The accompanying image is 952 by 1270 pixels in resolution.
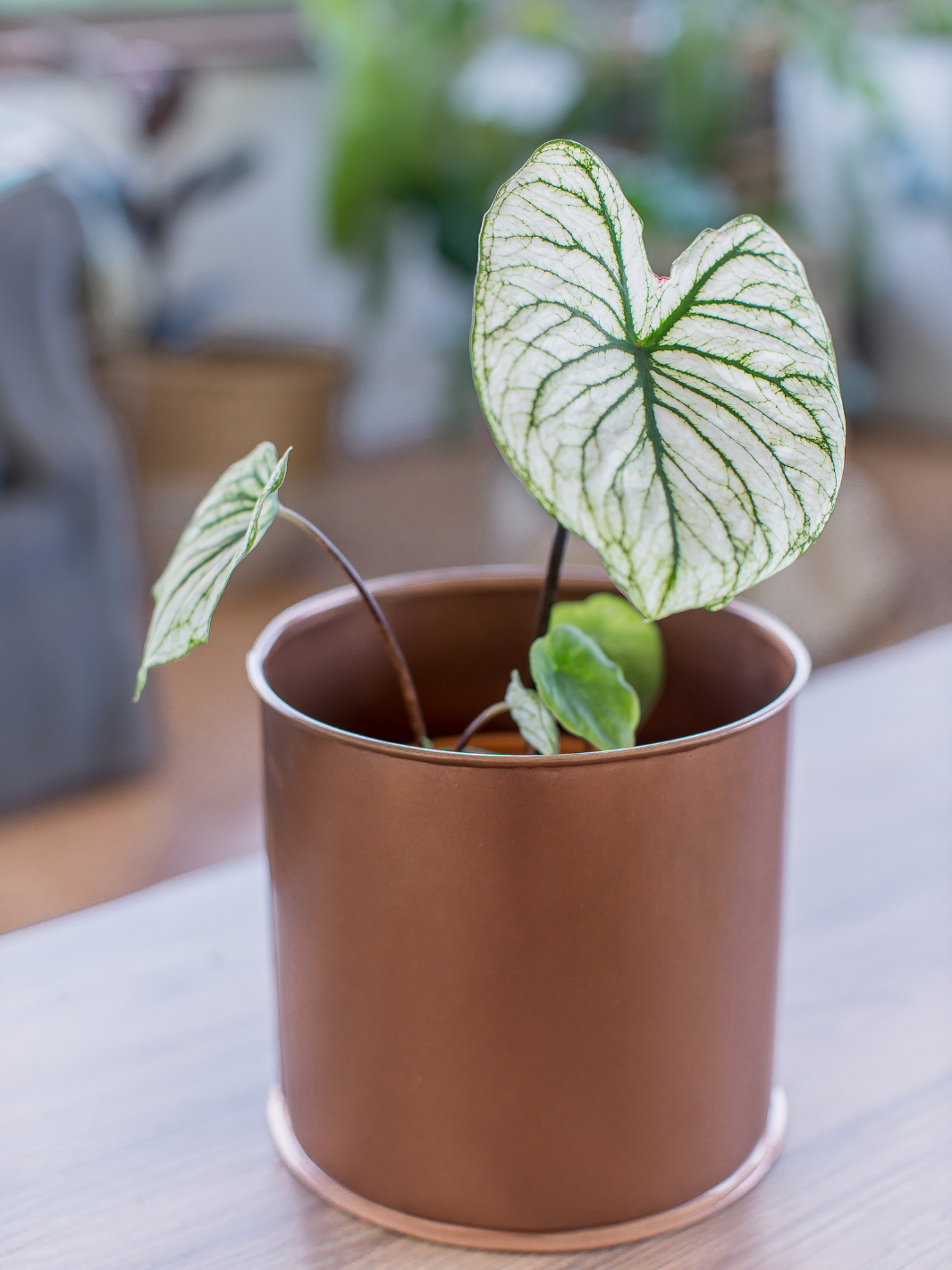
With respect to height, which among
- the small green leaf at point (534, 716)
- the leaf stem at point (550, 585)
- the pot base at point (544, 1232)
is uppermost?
the leaf stem at point (550, 585)

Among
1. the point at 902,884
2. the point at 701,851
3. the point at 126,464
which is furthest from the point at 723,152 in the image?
the point at 701,851

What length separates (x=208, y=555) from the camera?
0.39 meters

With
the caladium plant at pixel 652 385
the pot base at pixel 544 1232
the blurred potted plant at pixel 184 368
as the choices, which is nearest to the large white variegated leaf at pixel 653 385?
the caladium plant at pixel 652 385

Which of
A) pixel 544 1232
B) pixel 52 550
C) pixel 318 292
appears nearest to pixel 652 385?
pixel 544 1232

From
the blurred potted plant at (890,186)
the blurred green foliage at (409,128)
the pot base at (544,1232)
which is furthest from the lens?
the blurred potted plant at (890,186)

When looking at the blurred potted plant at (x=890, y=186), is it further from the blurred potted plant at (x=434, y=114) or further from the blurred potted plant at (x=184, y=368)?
the blurred potted plant at (x=184, y=368)

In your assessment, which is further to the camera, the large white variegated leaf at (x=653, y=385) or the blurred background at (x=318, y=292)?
the blurred background at (x=318, y=292)

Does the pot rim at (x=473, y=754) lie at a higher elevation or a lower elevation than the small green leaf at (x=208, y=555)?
lower

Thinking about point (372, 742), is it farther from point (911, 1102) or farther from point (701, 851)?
point (911, 1102)

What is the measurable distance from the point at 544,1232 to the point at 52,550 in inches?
59.6

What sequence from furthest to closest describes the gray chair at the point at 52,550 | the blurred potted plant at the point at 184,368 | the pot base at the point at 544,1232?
the blurred potted plant at the point at 184,368, the gray chair at the point at 52,550, the pot base at the point at 544,1232

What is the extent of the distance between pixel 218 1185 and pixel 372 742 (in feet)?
0.60

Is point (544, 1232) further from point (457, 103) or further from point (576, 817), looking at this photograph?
point (457, 103)

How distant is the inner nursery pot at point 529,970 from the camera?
A: 38 cm
